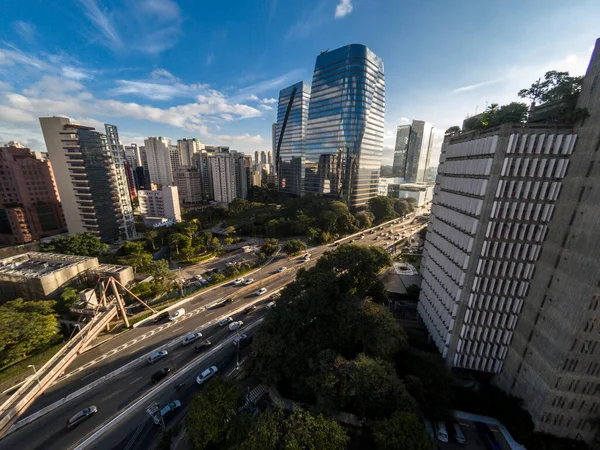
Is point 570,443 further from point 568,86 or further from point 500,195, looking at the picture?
point 568,86

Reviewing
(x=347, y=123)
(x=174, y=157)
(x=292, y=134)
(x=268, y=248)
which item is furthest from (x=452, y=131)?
(x=174, y=157)

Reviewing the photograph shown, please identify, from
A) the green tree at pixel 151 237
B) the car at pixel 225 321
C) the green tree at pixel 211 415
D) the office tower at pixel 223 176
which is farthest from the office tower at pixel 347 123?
the green tree at pixel 211 415

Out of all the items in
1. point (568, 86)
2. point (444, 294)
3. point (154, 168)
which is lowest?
point (444, 294)

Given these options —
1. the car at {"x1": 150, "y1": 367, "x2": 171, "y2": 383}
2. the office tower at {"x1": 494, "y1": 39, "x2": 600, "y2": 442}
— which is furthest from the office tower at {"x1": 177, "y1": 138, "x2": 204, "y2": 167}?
the office tower at {"x1": 494, "y1": 39, "x2": 600, "y2": 442}

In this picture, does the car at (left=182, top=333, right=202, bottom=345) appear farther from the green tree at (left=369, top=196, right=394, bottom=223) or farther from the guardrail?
the green tree at (left=369, top=196, right=394, bottom=223)

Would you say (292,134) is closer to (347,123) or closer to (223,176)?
(223,176)

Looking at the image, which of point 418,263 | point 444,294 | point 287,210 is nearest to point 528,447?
point 444,294
